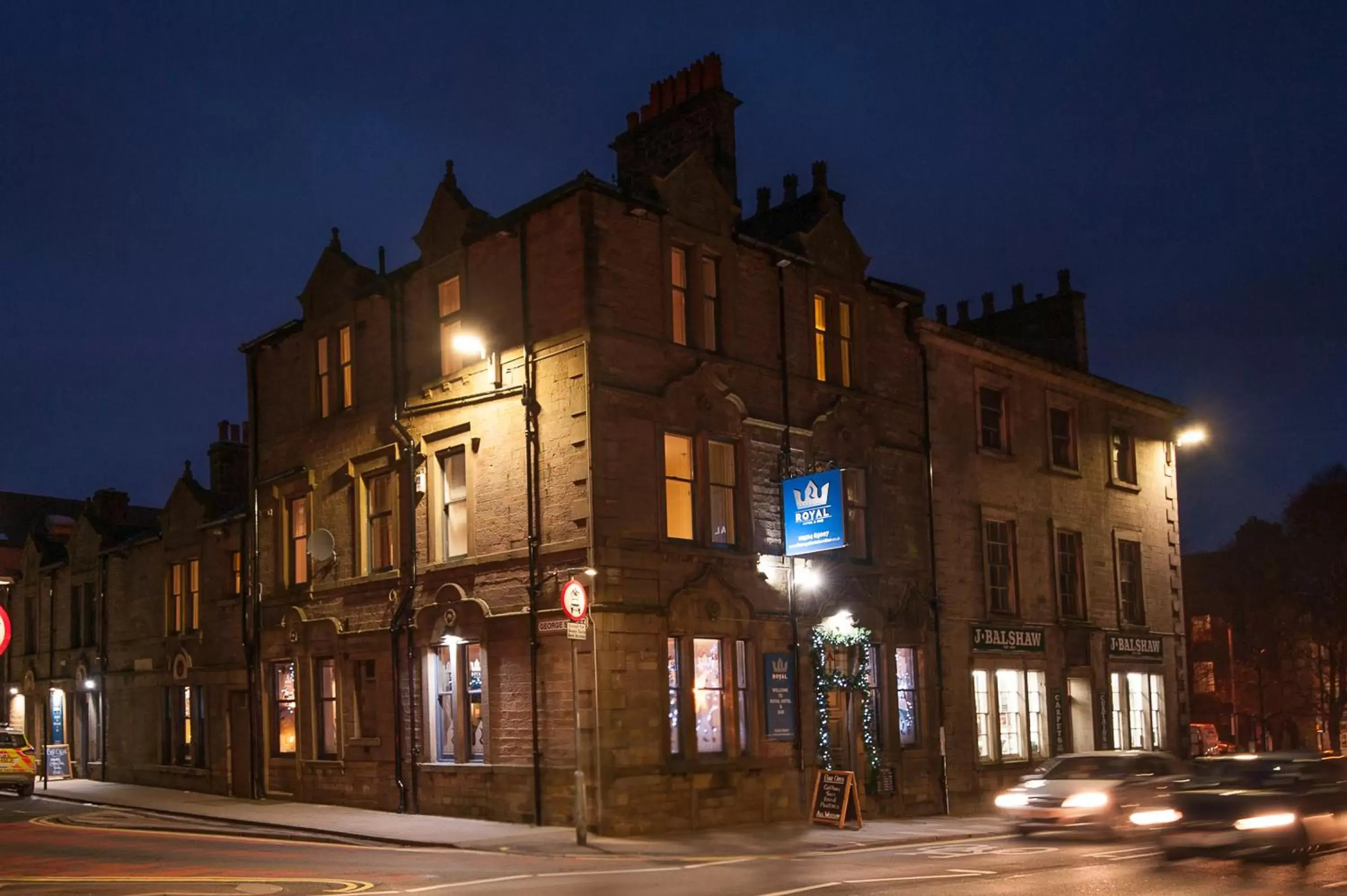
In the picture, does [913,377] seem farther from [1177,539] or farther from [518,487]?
[1177,539]

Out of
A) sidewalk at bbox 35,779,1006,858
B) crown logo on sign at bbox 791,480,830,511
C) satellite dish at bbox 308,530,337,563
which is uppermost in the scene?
crown logo on sign at bbox 791,480,830,511

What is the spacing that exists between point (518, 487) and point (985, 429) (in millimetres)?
12791

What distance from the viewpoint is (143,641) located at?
123 ft

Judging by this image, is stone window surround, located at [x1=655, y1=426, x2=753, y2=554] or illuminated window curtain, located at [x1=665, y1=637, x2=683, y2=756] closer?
illuminated window curtain, located at [x1=665, y1=637, x2=683, y2=756]

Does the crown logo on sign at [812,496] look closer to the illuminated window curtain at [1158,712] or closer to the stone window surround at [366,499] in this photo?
the stone window surround at [366,499]

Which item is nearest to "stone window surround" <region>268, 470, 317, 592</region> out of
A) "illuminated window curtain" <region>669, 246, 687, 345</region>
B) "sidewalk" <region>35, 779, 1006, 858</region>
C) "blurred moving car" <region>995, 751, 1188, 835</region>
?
"sidewalk" <region>35, 779, 1006, 858</region>

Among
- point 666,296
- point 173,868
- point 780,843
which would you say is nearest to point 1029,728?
point 780,843

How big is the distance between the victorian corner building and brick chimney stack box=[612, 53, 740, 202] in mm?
73

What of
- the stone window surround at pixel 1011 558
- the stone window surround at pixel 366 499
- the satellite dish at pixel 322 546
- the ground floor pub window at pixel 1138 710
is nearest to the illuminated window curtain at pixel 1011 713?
the stone window surround at pixel 1011 558

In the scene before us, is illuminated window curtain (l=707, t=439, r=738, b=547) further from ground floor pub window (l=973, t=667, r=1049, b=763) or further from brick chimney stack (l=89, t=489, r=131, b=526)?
brick chimney stack (l=89, t=489, r=131, b=526)

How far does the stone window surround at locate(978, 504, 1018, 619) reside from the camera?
3130cm

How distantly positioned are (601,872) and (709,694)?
7128mm

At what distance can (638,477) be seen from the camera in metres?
23.8

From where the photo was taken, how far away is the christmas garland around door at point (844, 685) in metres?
26.5
